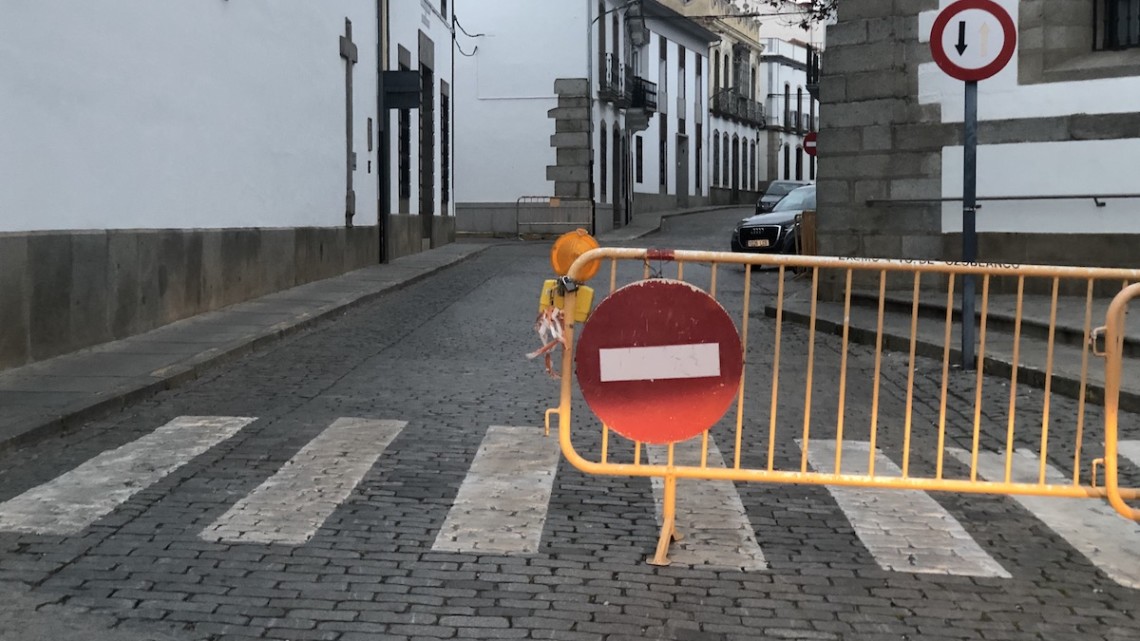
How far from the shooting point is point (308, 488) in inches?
230

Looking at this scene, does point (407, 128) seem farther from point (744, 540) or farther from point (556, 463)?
point (744, 540)

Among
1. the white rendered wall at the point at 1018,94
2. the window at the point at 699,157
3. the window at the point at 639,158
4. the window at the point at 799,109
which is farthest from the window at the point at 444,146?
the window at the point at 799,109

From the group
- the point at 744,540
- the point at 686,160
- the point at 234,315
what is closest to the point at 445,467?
the point at 744,540

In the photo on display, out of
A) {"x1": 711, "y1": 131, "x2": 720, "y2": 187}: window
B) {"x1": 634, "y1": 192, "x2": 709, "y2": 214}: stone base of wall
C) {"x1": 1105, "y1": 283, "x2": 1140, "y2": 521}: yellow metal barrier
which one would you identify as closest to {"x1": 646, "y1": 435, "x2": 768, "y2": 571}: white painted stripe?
{"x1": 1105, "y1": 283, "x2": 1140, "y2": 521}: yellow metal barrier

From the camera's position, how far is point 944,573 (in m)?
4.72

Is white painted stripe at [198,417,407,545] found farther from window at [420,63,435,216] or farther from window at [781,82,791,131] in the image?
window at [781,82,791,131]

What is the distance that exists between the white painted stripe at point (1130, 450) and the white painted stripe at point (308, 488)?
389 centimetres

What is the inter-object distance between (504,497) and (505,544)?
2.53 ft

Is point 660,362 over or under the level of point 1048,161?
under

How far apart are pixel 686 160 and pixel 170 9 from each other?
1571 inches

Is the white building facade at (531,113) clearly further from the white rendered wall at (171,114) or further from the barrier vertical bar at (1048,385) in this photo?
the barrier vertical bar at (1048,385)

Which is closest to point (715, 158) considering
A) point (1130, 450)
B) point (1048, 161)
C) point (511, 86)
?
point (511, 86)

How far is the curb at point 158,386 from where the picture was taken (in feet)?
22.7

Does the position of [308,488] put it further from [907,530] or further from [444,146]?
[444,146]
